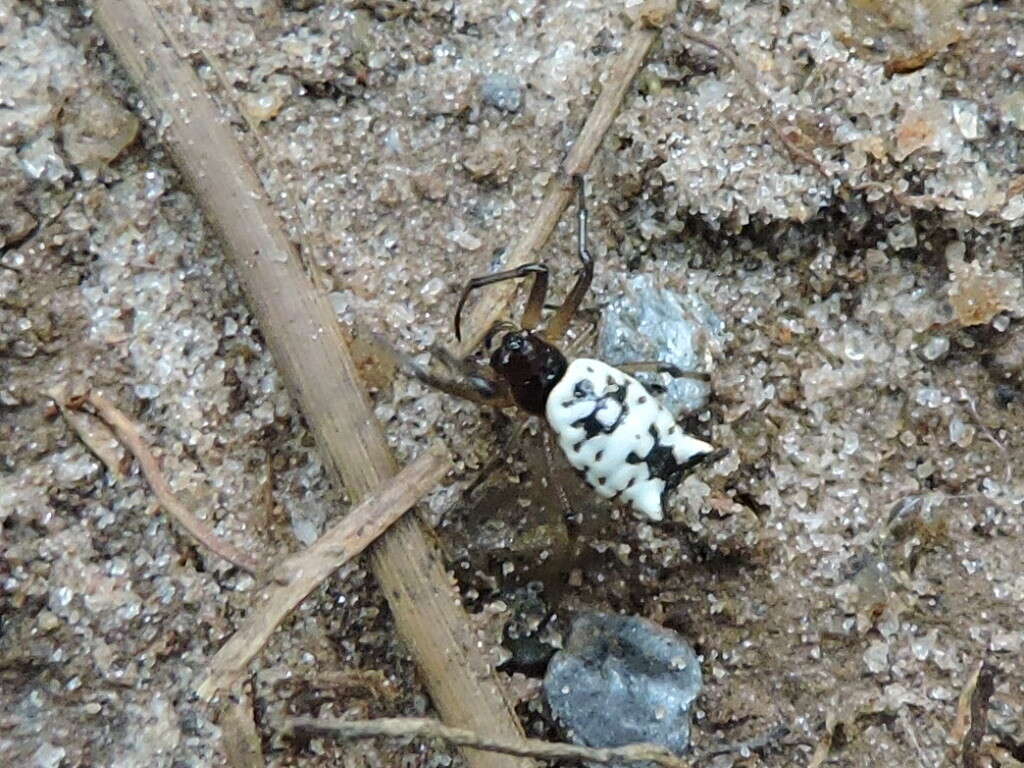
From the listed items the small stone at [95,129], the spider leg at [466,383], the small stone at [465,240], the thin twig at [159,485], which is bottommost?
the thin twig at [159,485]

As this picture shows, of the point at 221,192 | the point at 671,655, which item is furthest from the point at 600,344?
the point at 221,192

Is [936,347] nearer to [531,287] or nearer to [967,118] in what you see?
[967,118]

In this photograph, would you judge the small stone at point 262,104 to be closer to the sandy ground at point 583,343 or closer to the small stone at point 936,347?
the sandy ground at point 583,343

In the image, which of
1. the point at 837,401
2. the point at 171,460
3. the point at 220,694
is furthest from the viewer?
the point at 837,401

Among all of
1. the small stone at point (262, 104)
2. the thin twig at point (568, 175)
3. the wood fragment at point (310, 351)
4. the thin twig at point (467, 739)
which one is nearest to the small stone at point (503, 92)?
the thin twig at point (568, 175)

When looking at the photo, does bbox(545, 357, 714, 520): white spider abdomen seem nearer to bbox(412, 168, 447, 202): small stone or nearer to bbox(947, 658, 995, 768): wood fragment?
bbox(412, 168, 447, 202): small stone

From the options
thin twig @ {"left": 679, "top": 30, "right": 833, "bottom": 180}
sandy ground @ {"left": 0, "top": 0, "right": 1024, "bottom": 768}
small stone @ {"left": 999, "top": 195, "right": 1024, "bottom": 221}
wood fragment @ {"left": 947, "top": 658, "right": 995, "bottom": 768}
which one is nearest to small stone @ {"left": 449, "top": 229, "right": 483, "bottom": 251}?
sandy ground @ {"left": 0, "top": 0, "right": 1024, "bottom": 768}

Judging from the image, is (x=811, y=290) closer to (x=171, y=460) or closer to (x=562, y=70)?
(x=562, y=70)
